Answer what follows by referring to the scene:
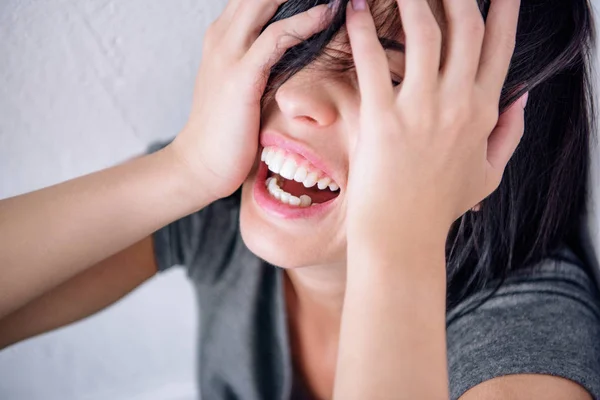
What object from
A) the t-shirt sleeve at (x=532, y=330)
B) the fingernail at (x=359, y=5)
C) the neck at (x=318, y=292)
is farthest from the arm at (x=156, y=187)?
the t-shirt sleeve at (x=532, y=330)

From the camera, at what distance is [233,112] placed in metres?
0.67

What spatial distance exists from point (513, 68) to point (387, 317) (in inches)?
14.1

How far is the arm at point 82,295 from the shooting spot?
825 millimetres

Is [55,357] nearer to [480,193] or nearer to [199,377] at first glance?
[199,377]

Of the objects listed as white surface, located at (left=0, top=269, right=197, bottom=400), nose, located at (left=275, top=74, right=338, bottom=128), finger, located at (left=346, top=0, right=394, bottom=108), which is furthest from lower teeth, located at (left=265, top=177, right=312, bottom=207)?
white surface, located at (left=0, top=269, right=197, bottom=400)

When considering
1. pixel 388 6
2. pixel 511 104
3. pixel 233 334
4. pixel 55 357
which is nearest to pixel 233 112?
pixel 388 6

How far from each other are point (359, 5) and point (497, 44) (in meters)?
0.14

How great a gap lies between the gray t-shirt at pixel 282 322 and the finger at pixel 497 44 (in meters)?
0.34

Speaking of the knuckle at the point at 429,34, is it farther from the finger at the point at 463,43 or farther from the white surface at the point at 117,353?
the white surface at the point at 117,353

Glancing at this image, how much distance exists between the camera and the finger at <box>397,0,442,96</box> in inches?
21.1

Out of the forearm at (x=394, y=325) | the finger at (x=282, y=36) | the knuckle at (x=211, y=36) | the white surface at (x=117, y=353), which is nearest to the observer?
the forearm at (x=394, y=325)

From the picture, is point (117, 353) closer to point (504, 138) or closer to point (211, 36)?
point (211, 36)

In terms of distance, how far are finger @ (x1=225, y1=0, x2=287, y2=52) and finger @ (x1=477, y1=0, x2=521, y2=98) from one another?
219 mm

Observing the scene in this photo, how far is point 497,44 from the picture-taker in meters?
0.59
